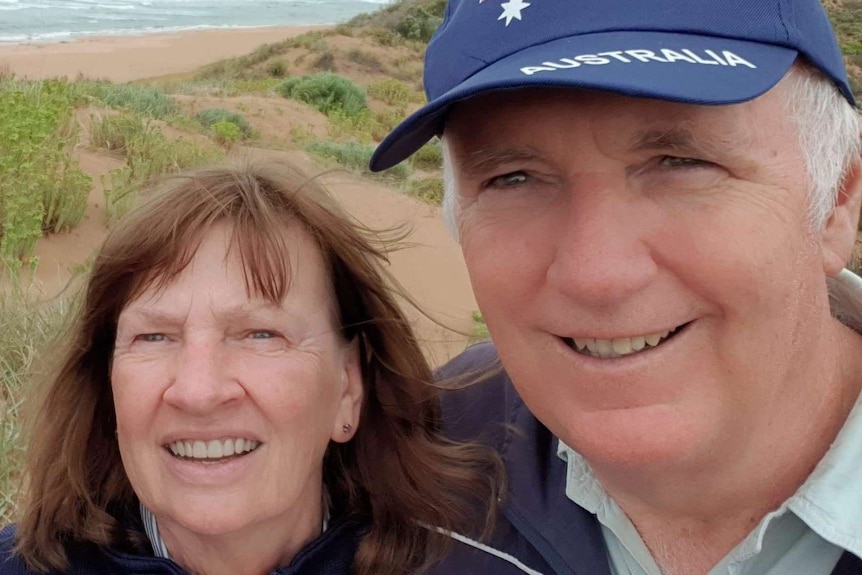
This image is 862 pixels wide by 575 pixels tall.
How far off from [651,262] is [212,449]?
Result: 1.09 meters

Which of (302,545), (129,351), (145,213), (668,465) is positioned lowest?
(302,545)

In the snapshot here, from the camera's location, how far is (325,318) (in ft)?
6.89

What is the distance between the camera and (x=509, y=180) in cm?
164

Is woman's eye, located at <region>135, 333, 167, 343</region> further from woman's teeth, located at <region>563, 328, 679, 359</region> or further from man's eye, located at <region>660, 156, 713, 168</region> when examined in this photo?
man's eye, located at <region>660, 156, 713, 168</region>

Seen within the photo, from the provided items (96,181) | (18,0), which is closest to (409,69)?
(96,181)

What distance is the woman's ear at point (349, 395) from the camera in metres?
2.18

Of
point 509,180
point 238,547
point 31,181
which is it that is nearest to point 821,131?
point 509,180

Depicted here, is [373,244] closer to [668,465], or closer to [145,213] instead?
[145,213]

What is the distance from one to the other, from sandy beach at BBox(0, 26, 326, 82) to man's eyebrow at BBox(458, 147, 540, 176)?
21516 millimetres

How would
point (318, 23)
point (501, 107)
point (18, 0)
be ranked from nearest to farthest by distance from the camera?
1. point (501, 107)
2. point (18, 0)
3. point (318, 23)

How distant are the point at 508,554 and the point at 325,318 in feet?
2.39

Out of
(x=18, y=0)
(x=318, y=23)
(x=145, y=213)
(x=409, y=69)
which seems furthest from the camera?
(x=318, y=23)

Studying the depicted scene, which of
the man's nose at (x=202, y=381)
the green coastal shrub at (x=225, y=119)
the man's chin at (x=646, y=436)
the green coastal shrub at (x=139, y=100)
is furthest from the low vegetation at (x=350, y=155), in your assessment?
the man's chin at (x=646, y=436)

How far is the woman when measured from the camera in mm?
1906
